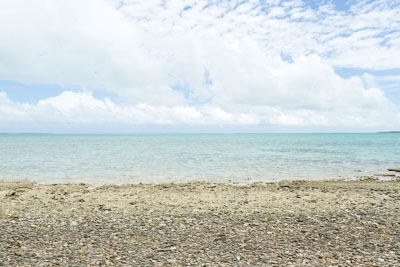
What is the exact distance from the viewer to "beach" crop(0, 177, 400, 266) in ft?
20.9

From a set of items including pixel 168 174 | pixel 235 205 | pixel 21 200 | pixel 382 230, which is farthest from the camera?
pixel 168 174

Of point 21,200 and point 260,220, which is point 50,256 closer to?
point 260,220

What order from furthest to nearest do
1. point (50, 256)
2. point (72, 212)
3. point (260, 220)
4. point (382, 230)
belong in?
point (72, 212) → point (260, 220) → point (382, 230) → point (50, 256)

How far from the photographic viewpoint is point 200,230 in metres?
8.14

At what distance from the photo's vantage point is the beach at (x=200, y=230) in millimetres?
6375

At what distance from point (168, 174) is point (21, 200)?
11.4 meters

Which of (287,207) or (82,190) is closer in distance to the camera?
(287,207)

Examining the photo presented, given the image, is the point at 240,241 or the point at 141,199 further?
the point at 141,199

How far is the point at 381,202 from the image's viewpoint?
1185cm

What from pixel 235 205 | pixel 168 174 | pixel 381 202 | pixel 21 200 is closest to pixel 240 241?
pixel 235 205

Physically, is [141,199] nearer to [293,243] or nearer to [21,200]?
[21,200]

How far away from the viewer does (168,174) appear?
2239 cm

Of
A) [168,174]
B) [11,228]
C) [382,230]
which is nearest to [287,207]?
[382,230]

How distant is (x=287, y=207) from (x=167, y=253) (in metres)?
5.79
